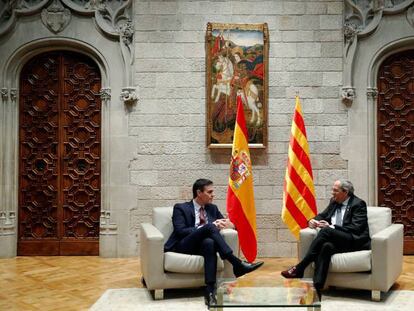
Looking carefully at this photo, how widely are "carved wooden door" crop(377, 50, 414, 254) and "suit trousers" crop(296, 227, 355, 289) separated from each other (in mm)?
2537

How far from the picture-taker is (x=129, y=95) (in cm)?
757

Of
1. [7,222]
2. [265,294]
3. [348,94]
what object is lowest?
[265,294]

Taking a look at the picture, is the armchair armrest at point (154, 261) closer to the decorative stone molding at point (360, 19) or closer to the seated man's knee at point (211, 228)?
the seated man's knee at point (211, 228)

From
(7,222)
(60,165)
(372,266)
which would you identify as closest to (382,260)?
(372,266)

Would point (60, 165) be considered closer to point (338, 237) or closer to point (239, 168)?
point (239, 168)

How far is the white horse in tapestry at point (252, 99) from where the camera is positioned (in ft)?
24.9

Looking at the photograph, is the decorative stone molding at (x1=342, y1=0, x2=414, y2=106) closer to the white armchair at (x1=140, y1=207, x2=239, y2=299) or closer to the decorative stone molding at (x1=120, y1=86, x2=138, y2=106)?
the decorative stone molding at (x1=120, y1=86, x2=138, y2=106)

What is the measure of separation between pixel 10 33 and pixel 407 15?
5272 mm

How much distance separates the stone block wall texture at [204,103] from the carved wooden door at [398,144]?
58 centimetres

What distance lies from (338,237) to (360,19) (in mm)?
3522

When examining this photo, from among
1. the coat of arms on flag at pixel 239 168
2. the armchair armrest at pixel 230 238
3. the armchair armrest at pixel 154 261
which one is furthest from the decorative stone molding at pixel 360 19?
the armchair armrest at pixel 154 261

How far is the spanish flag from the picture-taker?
653 centimetres

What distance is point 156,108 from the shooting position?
7637 mm

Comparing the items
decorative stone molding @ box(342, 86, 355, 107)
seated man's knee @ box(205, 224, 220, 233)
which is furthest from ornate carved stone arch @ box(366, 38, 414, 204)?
seated man's knee @ box(205, 224, 220, 233)
